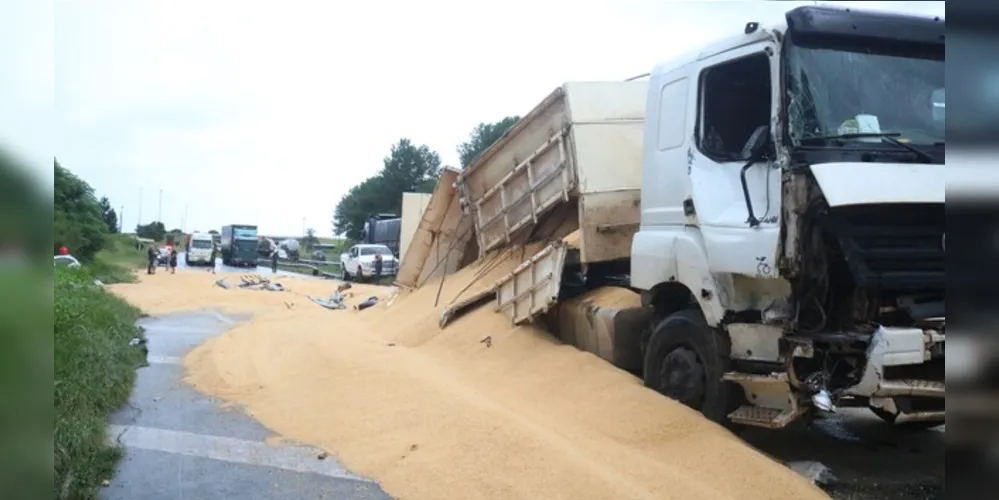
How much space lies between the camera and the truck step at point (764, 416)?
509 cm

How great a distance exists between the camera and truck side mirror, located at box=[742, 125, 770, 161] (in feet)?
17.6

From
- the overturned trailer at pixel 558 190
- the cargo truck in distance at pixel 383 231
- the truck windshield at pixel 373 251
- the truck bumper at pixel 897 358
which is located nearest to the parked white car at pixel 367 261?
the truck windshield at pixel 373 251

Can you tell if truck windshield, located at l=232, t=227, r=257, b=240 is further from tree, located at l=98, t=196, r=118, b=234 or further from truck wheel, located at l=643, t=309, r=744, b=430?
truck wheel, located at l=643, t=309, r=744, b=430

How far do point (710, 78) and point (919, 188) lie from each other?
1.86 metres

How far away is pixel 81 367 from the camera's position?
276 inches

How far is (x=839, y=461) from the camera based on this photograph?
19.2 feet

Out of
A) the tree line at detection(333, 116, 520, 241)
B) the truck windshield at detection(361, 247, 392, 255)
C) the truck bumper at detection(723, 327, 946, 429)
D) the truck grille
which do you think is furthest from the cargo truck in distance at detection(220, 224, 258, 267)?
the truck grille

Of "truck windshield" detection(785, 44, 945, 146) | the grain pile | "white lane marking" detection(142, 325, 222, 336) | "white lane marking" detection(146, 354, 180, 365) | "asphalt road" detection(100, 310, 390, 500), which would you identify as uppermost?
"truck windshield" detection(785, 44, 945, 146)

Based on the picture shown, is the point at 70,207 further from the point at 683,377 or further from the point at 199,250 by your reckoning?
the point at 199,250

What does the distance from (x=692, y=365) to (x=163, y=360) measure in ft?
25.5

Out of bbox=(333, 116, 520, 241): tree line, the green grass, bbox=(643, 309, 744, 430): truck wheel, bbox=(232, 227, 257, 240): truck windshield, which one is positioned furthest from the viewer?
bbox=(333, 116, 520, 241): tree line

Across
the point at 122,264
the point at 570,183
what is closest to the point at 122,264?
the point at 122,264

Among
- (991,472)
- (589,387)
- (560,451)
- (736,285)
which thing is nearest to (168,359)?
(589,387)

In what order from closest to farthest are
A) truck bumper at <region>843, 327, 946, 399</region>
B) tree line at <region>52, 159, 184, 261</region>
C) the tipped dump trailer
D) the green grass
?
1. tree line at <region>52, 159, 184, 261</region>
2. truck bumper at <region>843, 327, 946, 399</region>
3. the tipped dump trailer
4. the green grass
